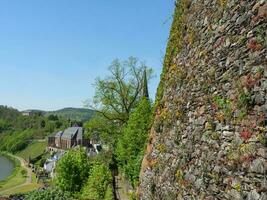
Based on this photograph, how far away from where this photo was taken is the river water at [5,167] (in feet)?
325

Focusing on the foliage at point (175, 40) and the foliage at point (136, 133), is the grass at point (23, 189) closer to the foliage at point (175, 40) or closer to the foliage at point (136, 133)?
the foliage at point (136, 133)

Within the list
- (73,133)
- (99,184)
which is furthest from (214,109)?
(73,133)

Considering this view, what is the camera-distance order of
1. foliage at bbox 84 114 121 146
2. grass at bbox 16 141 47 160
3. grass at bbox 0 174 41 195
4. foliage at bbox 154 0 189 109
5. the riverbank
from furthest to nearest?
grass at bbox 16 141 47 160 → the riverbank → grass at bbox 0 174 41 195 → foliage at bbox 84 114 121 146 → foliage at bbox 154 0 189 109

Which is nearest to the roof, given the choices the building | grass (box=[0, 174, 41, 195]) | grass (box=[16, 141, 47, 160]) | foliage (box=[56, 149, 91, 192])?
the building

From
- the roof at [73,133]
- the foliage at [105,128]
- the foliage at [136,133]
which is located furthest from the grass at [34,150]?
the foliage at [136,133]

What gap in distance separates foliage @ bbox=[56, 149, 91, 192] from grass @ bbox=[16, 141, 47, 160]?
9598cm

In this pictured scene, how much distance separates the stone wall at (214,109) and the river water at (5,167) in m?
90.3

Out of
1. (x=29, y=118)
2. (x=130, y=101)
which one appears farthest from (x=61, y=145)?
(x=130, y=101)

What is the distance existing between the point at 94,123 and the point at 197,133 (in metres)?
→ 32.4

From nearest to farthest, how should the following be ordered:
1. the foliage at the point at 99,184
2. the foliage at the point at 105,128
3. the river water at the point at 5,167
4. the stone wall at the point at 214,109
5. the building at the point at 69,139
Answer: the stone wall at the point at 214,109 → the foliage at the point at 99,184 → the foliage at the point at 105,128 → the river water at the point at 5,167 → the building at the point at 69,139

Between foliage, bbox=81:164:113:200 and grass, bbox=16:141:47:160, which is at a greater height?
grass, bbox=16:141:47:160

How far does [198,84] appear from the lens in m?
7.51

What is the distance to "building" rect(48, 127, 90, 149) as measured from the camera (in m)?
112

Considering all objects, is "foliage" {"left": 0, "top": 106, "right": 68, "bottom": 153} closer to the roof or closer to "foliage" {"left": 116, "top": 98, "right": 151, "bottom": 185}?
→ the roof
